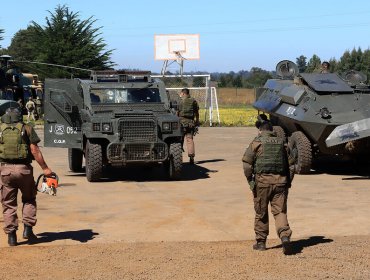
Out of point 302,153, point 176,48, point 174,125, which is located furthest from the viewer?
point 176,48

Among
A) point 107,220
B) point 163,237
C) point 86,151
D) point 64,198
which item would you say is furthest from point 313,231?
point 86,151

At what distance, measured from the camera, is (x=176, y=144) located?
44.2 ft

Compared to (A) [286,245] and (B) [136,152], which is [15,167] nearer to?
(A) [286,245]

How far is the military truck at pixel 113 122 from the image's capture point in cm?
1309

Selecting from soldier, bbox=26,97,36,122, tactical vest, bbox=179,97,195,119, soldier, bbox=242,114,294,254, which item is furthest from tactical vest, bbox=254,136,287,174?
soldier, bbox=26,97,36,122

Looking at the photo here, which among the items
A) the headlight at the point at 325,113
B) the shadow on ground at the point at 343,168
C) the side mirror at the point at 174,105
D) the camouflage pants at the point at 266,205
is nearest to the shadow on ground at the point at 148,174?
the side mirror at the point at 174,105

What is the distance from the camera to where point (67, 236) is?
870cm

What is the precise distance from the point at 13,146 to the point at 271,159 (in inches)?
108

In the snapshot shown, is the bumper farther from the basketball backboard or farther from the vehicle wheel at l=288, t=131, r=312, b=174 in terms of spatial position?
the basketball backboard

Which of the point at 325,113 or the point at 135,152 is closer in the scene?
the point at 135,152

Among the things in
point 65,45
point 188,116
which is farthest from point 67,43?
point 188,116

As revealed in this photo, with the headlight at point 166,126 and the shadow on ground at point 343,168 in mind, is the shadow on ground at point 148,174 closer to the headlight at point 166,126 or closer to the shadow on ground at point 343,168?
the headlight at point 166,126

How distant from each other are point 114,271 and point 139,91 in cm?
789

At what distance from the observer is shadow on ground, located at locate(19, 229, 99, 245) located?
8484 millimetres
